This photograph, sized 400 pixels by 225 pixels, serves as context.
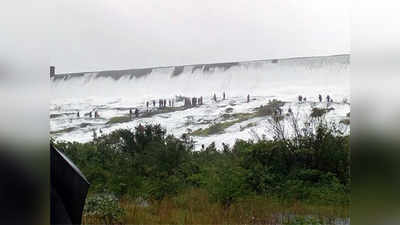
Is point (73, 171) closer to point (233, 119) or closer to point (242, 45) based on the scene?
point (233, 119)

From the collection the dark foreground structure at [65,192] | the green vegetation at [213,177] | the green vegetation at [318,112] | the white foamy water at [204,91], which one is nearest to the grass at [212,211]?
the green vegetation at [213,177]

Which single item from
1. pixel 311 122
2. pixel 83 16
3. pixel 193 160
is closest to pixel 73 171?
A: pixel 193 160

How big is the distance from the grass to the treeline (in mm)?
41

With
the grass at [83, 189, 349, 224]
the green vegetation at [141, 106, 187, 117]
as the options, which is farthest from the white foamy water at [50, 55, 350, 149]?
the grass at [83, 189, 349, 224]

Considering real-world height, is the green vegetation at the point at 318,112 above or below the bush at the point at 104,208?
above

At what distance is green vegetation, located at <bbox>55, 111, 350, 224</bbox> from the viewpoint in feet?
8.48

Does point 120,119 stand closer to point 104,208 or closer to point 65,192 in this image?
point 104,208

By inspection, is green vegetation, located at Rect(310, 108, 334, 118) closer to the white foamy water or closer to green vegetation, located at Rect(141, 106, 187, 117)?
the white foamy water

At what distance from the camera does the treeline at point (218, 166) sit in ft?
8.45

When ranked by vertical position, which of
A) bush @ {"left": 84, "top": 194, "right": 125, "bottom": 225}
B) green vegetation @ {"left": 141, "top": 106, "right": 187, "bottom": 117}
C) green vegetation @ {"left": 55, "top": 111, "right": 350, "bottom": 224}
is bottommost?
bush @ {"left": 84, "top": 194, "right": 125, "bottom": 225}

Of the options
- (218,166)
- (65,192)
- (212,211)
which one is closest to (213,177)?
(218,166)

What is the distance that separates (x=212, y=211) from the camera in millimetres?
2848

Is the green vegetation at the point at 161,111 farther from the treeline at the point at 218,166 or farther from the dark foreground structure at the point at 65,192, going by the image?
the dark foreground structure at the point at 65,192

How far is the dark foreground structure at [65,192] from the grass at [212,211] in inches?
40.0
